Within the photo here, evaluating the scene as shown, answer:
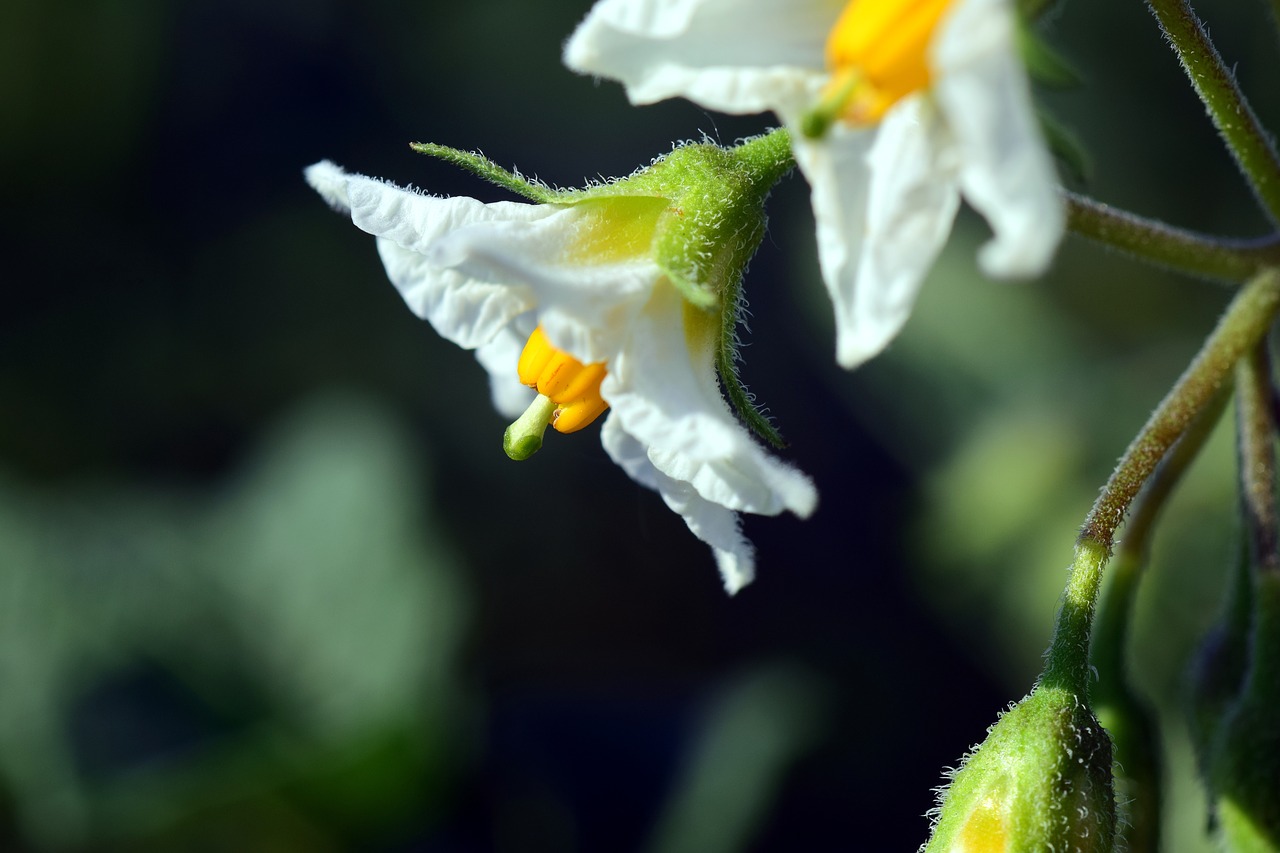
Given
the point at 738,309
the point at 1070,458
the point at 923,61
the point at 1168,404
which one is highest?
the point at 923,61

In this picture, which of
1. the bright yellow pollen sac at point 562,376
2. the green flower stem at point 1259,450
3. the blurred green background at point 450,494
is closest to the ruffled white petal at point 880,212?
the bright yellow pollen sac at point 562,376

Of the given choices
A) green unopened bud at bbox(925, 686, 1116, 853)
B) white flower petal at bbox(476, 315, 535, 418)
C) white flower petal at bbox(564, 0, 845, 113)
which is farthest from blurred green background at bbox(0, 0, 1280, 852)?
white flower petal at bbox(564, 0, 845, 113)

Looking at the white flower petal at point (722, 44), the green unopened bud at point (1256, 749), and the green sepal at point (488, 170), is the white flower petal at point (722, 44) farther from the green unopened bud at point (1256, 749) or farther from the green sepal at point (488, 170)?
the green unopened bud at point (1256, 749)

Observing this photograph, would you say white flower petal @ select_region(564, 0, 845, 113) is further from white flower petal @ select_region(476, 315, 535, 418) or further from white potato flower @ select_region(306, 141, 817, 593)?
white flower petal @ select_region(476, 315, 535, 418)

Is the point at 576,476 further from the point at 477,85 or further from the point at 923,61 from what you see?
the point at 923,61

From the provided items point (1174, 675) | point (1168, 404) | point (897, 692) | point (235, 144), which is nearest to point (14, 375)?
point (235, 144)
